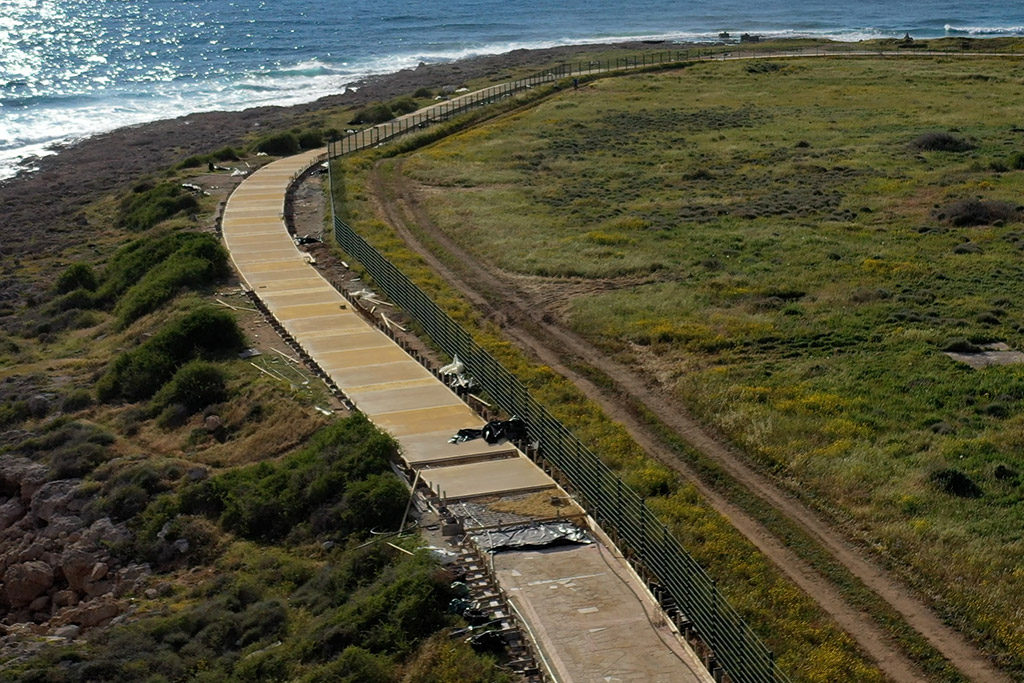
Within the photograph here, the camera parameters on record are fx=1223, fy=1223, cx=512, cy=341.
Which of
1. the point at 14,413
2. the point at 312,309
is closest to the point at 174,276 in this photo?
the point at 312,309

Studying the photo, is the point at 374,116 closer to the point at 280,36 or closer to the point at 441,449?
the point at 441,449

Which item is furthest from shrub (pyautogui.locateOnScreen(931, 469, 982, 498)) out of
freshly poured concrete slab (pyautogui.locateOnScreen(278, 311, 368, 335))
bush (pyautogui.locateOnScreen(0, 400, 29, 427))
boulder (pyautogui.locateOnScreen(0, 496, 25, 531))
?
bush (pyautogui.locateOnScreen(0, 400, 29, 427))

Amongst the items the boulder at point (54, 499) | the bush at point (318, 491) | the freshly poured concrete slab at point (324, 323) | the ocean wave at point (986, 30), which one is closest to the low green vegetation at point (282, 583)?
the bush at point (318, 491)

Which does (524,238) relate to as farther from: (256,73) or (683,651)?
(256,73)

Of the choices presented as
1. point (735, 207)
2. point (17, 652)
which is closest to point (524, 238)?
point (735, 207)

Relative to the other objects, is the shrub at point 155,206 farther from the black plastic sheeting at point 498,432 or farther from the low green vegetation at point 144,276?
the black plastic sheeting at point 498,432

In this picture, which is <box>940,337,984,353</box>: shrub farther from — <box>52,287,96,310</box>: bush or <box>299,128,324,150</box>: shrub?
<box>299,128,324,150</box>: shrub
